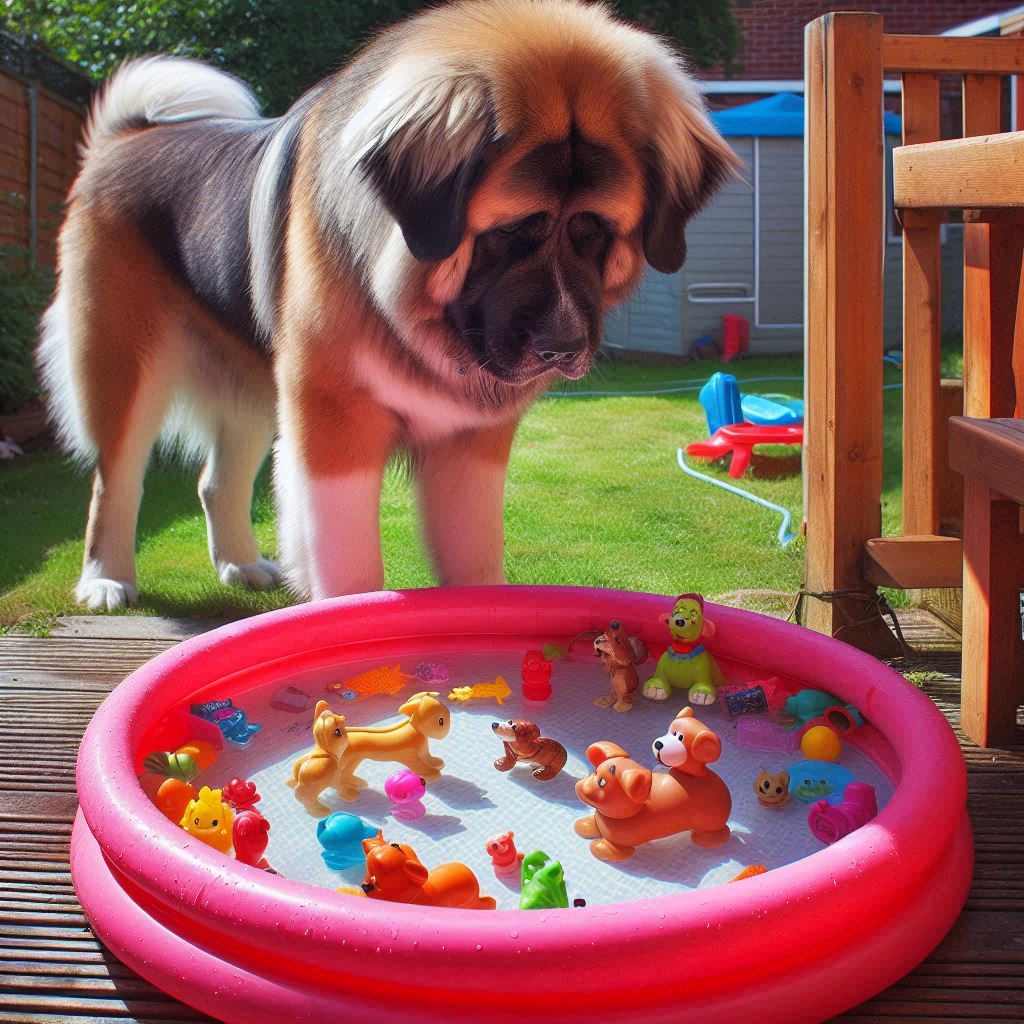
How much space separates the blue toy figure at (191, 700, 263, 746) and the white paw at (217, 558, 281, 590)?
136 centimetres

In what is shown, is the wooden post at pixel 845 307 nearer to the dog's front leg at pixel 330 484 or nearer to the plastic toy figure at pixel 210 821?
the dog's front leg at pixel 330 484

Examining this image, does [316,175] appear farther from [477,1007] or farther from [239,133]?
[477,1007]

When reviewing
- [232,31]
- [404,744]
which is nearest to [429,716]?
[404,744]

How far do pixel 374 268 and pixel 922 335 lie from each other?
1.37 meters

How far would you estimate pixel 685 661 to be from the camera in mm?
2324

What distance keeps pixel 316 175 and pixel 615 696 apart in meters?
1.30

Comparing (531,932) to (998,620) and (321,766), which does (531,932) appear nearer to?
(321,766)

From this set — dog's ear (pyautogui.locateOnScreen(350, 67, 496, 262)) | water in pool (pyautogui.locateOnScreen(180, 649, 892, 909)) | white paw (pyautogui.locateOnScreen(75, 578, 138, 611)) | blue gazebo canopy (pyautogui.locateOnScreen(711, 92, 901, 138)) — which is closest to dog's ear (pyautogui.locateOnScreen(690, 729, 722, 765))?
water in pool (pyautogui.locateOnScreen(180, 649, 892, 909))

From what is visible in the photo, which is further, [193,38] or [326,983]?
[193,38]

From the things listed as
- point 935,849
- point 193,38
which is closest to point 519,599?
point 935,849

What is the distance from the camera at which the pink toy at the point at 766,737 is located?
2.14 metres

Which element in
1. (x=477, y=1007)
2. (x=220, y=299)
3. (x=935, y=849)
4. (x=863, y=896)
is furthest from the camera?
(x=220, y=299)

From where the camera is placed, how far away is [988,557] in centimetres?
217

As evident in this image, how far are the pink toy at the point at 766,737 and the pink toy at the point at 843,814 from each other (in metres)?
0.34
